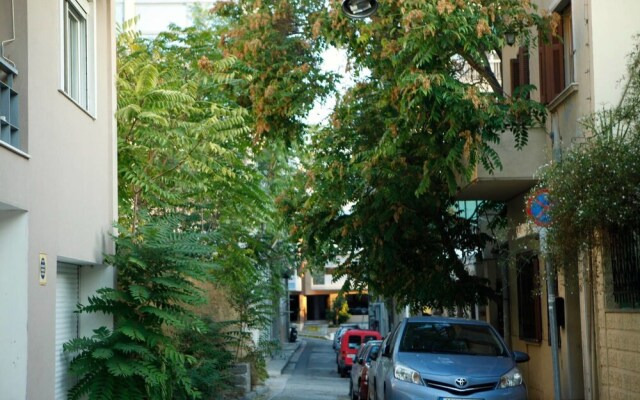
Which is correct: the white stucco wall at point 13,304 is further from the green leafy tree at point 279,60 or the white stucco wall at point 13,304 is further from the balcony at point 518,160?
the balcony at point 518,160

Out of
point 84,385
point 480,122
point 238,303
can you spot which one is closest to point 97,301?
point 84,385

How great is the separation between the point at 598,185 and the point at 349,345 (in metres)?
28.3

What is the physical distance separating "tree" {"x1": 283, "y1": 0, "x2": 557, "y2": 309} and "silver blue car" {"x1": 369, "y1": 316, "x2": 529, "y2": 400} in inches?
92.5

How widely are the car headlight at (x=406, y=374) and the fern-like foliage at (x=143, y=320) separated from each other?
2955 mm

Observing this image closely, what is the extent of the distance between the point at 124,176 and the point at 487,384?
7.33 meters

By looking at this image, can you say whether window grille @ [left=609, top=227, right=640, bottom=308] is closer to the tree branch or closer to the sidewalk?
the tree branch

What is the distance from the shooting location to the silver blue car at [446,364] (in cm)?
1373

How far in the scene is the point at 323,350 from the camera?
62.4m

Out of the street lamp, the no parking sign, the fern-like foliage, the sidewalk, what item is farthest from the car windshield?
the sidewalk

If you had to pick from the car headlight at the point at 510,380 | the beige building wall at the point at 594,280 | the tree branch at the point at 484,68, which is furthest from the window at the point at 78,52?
the car headlight at the point at 510,380

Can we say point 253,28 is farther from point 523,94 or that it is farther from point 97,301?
point 97,301

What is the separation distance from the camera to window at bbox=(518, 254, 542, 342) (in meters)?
19.7

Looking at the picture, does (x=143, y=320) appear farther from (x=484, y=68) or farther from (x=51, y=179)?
(x=484, y=68)

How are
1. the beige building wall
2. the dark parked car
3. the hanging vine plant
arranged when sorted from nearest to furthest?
the hanging vine plant < the beige building wall < the dark parked car
